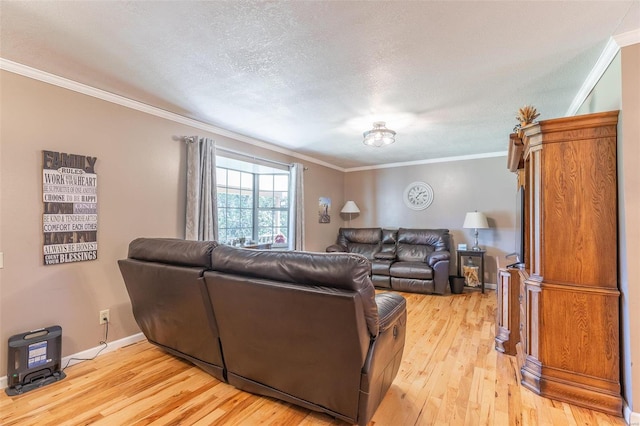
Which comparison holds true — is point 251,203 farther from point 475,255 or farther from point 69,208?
point 475,255

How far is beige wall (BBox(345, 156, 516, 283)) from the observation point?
505 cm

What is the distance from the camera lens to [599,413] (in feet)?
5.94

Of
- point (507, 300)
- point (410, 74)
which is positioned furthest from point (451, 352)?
point (410, 74)

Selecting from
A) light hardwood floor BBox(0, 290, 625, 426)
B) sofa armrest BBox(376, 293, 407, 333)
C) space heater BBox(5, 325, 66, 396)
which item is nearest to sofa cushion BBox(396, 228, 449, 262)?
light hardwood floor BBox(0, 290, 625, 426)

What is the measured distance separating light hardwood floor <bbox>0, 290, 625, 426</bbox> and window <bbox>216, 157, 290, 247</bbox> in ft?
6.19

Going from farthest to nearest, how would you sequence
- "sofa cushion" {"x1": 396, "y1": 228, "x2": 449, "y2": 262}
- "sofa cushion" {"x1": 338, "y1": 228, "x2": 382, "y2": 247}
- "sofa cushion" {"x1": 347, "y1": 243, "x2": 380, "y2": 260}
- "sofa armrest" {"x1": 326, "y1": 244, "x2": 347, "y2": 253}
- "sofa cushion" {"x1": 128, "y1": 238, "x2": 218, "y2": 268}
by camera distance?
"sofa cushion" {"x1": 338, "y1": 228, "x2": 382, "y2": 247}, "sofa cushion" {"x1": 347, "y1": 243, "x2": 380, "y2": 260}, "sofa armrest" {"x1": 326, "y1": 244, "x2": 347, "y2": 253}, "sofa cushion" {"x1": 396, "y1": 228, "x2": 449, "y2": 262}, "sofa cushion" {"x1": 128, "y1": 238, "x2": 218, "y2": 268}

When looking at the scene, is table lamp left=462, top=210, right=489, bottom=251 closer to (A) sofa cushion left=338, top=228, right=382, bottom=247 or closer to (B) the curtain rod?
(A) sofa cushion left=338, top=228, right=382, bottom=247

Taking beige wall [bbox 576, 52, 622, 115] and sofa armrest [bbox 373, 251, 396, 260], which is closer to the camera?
beige wall [bbox 576, 52, 622, 115]

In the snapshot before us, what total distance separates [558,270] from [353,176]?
487 centimetres

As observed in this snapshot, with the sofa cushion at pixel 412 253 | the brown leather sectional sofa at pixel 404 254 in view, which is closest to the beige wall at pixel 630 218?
the brown leather sectional sofa at pixel 404 254

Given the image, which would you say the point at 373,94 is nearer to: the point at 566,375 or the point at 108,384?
the point at 566,375

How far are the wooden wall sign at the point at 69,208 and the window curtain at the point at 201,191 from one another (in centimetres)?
87

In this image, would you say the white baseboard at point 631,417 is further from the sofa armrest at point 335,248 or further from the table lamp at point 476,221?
the sofa armrest at point 335,248

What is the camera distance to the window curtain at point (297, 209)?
482 centimetres
